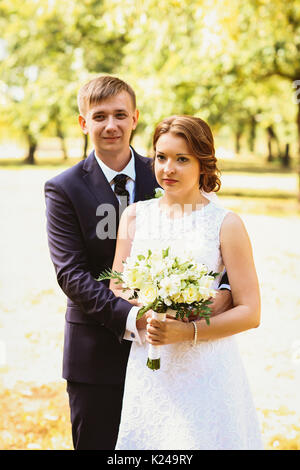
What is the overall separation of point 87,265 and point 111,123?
0.78m

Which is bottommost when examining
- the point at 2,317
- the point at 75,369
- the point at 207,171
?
the point at 2,317

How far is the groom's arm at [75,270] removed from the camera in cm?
295

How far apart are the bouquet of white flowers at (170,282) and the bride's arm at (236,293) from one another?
13 cm

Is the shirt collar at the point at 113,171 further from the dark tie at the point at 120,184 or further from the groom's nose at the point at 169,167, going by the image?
the groom's nose at the point at 169,167

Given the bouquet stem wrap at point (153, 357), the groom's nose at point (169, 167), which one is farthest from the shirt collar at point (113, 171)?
the bouquet stem wrap at point (153, 357)

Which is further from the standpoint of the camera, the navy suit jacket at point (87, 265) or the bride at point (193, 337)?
the navy suit jacket at point (87, 265)

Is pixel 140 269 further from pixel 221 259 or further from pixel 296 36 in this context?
pixel 296 36

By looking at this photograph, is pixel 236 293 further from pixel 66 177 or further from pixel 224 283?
pixel 66 177

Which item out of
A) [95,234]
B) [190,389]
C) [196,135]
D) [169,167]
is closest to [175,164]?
[169,167]

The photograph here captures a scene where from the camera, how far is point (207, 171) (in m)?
2.87

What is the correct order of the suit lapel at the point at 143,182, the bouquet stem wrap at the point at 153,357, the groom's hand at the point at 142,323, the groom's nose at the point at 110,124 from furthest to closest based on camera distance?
the suit lapel at the point at 143,182
the groom's nose at the point at 110,124
the groom's hand at the point at 142,323
the bouquet stem wrap at the point at 153,357

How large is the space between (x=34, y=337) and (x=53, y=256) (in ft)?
16.9

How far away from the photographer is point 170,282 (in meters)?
2.46
